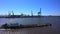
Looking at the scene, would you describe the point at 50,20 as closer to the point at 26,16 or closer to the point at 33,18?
the point at 33,18

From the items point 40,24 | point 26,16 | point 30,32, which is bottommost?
point 30,32

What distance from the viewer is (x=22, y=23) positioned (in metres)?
2.85

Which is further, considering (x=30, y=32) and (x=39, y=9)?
(x=30, y=32)

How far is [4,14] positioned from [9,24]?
1.05ft

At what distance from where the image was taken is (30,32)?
300cm

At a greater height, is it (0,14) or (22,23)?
(0,14)

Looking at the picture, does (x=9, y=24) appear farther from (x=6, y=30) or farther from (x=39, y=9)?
(x=39, y=9)

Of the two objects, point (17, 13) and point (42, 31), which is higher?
point (17, 13)

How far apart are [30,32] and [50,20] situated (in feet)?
2.15

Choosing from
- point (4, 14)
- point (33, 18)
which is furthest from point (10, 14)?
point (33, 18)

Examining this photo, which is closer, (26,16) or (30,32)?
(26,16)

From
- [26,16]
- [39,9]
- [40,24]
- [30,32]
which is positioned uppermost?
[39,9]

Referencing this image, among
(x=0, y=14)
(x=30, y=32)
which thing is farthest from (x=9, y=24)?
(x=30, y=32)

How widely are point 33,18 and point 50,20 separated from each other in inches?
18.1
